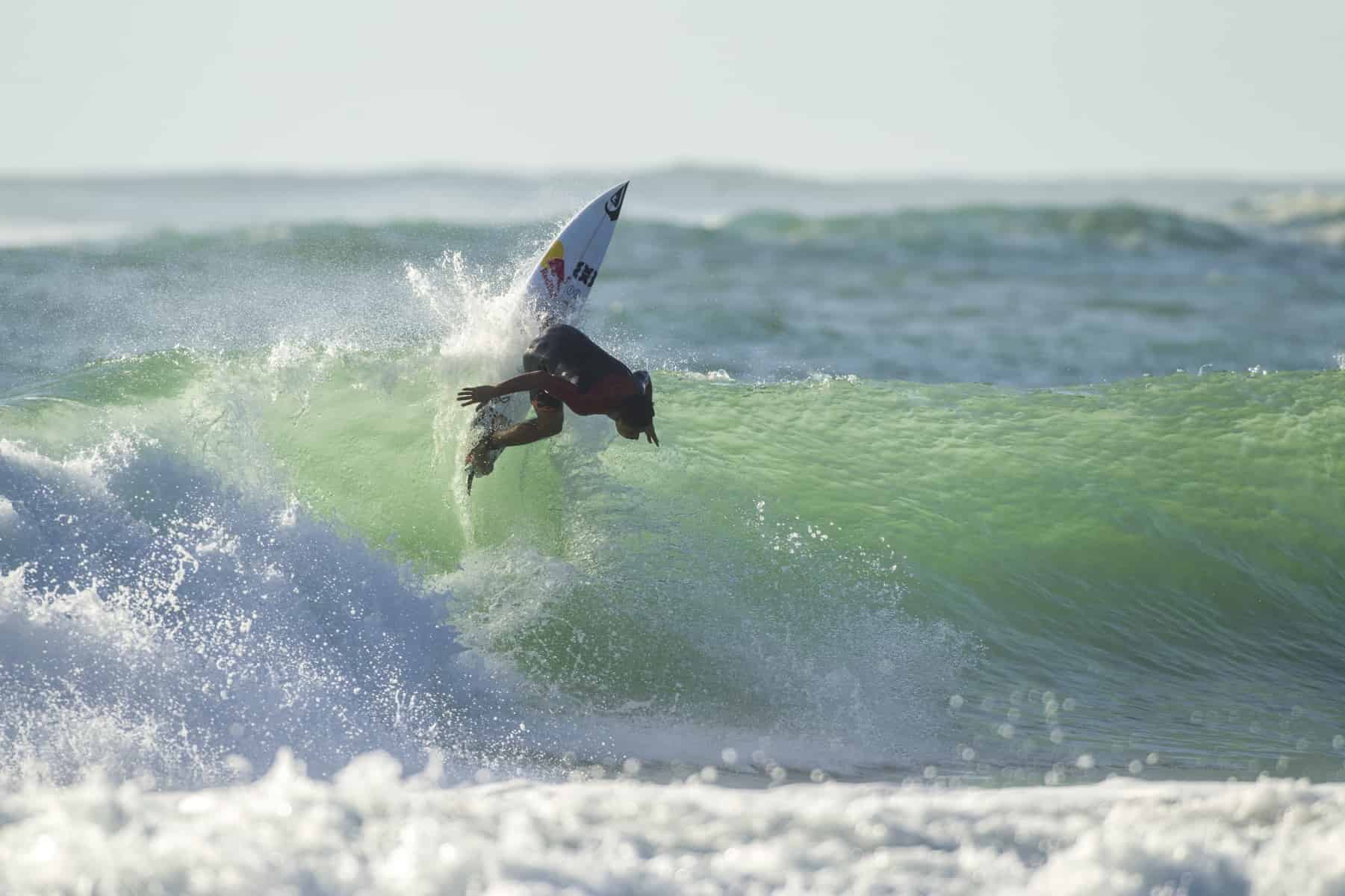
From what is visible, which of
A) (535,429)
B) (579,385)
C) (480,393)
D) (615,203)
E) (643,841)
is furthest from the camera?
(615,203)

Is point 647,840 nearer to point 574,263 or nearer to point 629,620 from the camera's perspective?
point 629,620

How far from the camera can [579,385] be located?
5883mm

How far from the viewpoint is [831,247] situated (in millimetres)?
28172

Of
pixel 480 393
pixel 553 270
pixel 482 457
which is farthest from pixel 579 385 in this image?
pixel 553 270

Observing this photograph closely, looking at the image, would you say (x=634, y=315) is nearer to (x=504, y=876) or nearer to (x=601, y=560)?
(x=601, y=560)

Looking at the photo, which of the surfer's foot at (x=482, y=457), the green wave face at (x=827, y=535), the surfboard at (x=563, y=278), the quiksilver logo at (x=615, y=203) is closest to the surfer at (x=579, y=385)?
the surfer's foot at (x=482, y=457)

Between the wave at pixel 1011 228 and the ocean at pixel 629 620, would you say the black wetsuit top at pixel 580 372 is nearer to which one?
the ocean at pixel 629 620

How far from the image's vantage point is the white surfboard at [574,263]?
6898 millimetres

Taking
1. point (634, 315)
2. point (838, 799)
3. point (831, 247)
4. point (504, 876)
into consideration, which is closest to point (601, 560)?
point (838, 799)

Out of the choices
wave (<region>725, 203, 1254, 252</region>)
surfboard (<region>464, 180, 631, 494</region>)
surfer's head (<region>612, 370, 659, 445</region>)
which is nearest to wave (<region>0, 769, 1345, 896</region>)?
surfer's head (<region>612, 370, 659, 445</region>)

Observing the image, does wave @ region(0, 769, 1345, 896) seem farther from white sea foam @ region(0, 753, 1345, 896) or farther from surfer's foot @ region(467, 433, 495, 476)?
surfer's foot @ region(467, 433, 495, 476)

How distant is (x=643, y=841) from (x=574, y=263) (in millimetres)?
3779

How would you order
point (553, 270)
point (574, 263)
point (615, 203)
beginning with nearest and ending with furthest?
point (553, 270) → point (574, 263) → point (615, 203)

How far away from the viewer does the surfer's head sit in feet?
19.3
